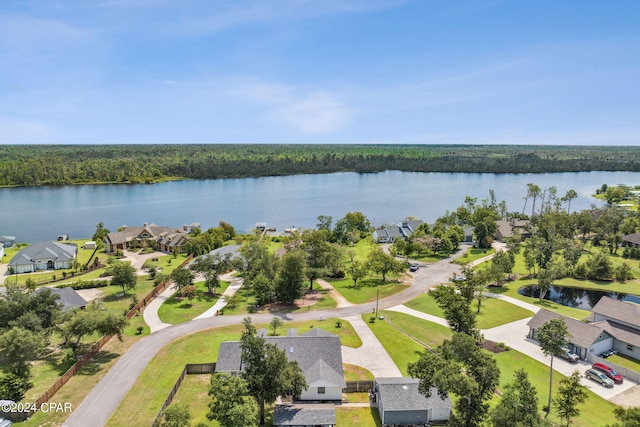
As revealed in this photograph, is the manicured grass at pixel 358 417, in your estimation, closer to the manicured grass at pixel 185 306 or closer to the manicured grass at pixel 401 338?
the manicured grass at pixel 401 338

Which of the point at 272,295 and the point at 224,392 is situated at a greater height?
the point at 224,392

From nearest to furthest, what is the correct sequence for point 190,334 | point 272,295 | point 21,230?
1. point 190,334
2. point 272,295
3. point 21,230

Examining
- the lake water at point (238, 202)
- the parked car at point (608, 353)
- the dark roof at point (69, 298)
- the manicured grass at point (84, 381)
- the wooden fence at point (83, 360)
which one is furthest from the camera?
the lake water at point (238, 202)

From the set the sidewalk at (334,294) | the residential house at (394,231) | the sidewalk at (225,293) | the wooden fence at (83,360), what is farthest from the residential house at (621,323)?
the wooden fence at (83,360)

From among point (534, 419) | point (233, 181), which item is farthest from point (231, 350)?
point (233, 181)

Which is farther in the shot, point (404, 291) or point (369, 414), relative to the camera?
point (404, 291)

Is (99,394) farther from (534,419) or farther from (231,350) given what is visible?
(534,419)

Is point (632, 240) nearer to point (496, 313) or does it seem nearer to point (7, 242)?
point (496, 313)

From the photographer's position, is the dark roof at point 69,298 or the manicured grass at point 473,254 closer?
the dark roof at point 69,298
